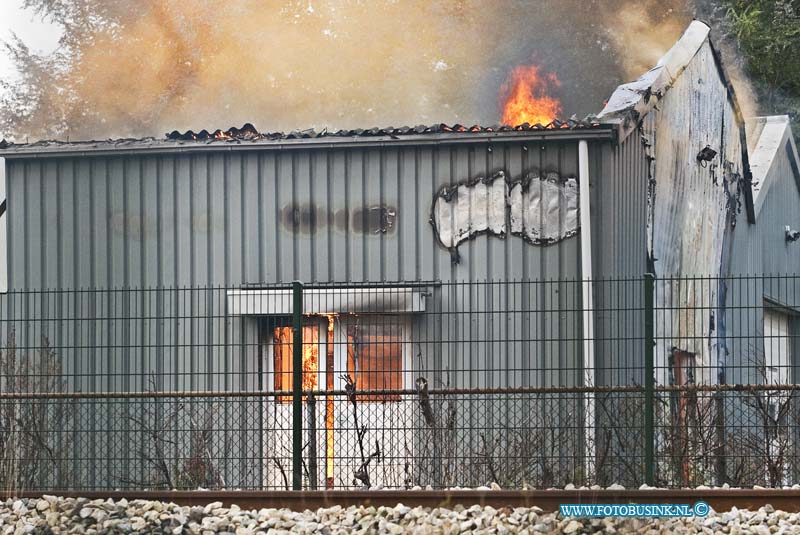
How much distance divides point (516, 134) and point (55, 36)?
97.0 ft

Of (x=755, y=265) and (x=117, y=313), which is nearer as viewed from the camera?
(x=117, y=313)

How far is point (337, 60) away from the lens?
3953 centimetres

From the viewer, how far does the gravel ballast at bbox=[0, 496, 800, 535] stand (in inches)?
353

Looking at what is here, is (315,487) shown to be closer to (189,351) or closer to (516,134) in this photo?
(189,351)

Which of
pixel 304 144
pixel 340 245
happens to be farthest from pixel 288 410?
pixel 304 144

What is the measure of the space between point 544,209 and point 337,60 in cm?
2758

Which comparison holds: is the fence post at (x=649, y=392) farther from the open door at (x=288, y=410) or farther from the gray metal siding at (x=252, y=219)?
the open door at (x=288, y=410)

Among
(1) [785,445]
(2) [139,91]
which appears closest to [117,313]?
(1) [785,445]

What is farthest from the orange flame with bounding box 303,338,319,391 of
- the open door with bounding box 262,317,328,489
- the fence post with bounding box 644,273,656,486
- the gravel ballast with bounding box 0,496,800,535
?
the fence post with bounding box 644,273,656,486

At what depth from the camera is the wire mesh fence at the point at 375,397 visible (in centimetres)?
1109

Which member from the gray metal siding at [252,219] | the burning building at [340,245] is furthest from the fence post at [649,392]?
the gray metal siding at [252,219]

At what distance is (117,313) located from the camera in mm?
13539

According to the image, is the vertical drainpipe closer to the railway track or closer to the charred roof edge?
the charred roof edge

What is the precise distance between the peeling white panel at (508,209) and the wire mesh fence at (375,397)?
2.09 ft
